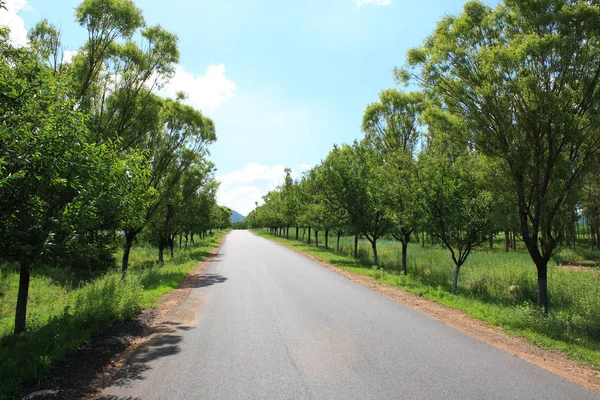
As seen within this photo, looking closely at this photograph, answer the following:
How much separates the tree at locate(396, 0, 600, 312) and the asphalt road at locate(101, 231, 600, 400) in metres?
4.65

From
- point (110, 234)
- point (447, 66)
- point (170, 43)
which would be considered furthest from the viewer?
point (170, 43)

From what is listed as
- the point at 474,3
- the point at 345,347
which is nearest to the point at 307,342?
the point at 345,347

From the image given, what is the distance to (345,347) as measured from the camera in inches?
244

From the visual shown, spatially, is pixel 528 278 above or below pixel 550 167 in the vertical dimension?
below

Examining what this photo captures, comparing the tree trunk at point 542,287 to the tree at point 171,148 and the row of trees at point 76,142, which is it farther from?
the tree at point 171,148

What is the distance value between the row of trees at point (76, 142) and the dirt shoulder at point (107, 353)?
66.6 inches

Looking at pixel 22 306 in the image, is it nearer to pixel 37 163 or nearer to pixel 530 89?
pixel 37 163

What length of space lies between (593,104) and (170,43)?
538 inches

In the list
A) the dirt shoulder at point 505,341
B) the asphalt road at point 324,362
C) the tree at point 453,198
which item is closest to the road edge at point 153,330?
the asphalt road at point 324,362

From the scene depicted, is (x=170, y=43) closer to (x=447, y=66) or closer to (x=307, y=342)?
(x=447, y=66)

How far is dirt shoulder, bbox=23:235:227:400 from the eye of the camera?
4586mm

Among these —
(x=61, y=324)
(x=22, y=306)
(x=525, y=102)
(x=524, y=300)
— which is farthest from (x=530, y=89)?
(x=22, y=306)

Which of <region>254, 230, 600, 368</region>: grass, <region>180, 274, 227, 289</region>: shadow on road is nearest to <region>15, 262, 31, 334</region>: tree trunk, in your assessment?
<region>180, 274, 227, 289</region>: shadow on road

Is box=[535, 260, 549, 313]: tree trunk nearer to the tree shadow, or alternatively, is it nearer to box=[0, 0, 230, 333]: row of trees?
the tree shadow
